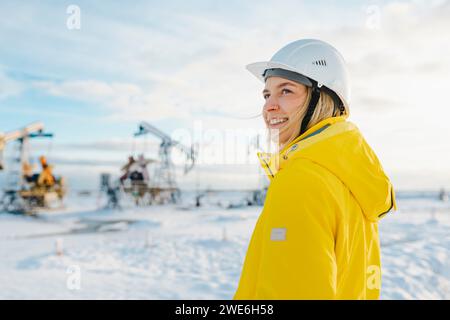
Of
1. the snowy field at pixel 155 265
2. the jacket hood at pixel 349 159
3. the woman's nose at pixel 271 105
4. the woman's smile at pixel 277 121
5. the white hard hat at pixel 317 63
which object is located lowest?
the snowy field at pixel 155 265

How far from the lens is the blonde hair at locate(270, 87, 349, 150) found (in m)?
1.69

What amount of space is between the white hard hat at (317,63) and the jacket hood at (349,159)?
13.2 inches

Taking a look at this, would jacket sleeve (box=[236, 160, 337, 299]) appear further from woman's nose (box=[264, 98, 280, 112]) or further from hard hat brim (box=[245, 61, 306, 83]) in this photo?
hard hat brim (box=[245, 61, 306, 83])

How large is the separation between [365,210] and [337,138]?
14.0 inches

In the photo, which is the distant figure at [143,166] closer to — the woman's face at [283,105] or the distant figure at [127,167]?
the distant figure at [127,167]

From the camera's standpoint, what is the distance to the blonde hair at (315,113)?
5.56 feet

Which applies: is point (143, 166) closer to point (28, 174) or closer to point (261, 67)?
point (28, 174)

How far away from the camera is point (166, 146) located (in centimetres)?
3372

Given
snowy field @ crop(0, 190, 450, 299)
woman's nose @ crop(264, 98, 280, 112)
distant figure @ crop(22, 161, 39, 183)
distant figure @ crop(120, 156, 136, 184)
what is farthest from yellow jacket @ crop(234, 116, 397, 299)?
distant figure @ crop(120, 156, 136, 184)

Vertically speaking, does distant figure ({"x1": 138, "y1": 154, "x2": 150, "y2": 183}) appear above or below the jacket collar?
above

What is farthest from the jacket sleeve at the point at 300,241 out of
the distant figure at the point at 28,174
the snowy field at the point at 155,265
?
the distant figure at the point at 28,174

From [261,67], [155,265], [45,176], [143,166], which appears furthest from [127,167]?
[261,67]

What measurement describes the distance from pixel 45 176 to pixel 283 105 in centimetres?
2973

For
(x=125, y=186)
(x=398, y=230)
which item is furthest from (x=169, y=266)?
(x=125, y=186)
